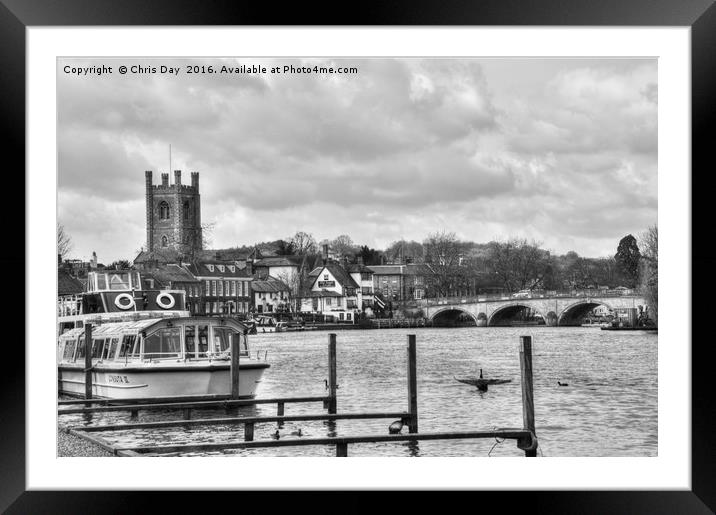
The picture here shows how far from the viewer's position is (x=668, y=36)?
6492mm

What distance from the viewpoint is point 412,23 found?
6301mm

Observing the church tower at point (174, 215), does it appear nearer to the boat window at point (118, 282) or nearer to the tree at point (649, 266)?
the boat window at point (118, 282)

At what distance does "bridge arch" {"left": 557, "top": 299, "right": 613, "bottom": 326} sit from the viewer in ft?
107

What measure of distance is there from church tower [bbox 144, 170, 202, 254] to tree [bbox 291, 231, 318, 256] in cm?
814

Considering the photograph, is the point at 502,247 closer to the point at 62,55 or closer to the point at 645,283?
the point at 645,283

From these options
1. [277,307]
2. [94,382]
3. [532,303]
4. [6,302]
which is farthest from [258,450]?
[277,307]

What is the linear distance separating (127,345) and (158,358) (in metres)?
0.73

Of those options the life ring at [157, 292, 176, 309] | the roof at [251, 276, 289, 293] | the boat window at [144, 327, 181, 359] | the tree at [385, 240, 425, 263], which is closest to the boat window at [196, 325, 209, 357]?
the boat window at [144, 327, 181, 359]

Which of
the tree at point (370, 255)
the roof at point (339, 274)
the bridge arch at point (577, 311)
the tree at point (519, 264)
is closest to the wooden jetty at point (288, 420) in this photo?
the tree at point (519, 264)

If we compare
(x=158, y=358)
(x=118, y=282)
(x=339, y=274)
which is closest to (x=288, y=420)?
(x=158, y=358)

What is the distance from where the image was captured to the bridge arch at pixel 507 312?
35.7 meters

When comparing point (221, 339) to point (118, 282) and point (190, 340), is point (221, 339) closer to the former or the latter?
point (190, 340)

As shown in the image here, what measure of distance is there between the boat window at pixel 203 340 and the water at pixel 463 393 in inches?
39.9

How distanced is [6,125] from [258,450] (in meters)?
6.43
